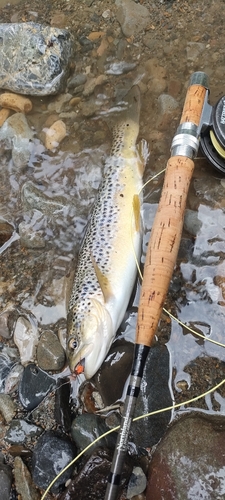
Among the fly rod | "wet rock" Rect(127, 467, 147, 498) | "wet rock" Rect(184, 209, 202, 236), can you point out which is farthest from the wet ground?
the fly rod

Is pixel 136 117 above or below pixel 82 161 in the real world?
above

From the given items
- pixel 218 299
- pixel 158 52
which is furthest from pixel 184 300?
pixel 158 52

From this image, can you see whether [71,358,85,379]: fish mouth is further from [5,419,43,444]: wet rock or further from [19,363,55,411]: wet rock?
[5,419,43,444]: wet rock

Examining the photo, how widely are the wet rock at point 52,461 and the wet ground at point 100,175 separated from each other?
0.74 ft

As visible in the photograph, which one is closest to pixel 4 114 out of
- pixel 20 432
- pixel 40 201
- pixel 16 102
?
pixel 16 102

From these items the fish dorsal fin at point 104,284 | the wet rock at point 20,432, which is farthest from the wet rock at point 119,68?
the wet rock at point 20,432

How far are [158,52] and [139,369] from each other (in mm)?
3187

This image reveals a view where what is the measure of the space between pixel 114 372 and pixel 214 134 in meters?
1.85

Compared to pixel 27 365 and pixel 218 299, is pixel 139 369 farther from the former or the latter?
pixel 27 365

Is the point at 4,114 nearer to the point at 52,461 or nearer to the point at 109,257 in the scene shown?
the point at 109,257

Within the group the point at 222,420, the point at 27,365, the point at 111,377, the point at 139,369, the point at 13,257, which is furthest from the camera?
the point at 13,257

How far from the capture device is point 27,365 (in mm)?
3543

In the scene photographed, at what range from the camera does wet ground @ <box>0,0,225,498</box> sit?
3344mm

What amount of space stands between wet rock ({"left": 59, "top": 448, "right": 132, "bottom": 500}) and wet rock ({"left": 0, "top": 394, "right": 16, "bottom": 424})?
2.47ft
